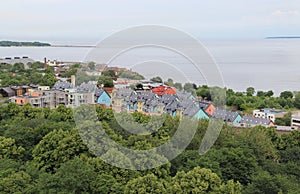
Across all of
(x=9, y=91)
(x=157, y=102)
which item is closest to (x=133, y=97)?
(x=157, y=102)

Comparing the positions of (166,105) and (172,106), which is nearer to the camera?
(172,106)

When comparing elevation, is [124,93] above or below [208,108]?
above

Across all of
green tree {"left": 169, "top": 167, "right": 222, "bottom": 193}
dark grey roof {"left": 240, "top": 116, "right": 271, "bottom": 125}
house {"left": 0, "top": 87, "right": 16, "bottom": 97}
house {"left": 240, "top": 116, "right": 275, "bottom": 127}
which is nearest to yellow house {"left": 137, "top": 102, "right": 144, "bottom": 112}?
house {"left": 240, "top": 116, "right": 275, "bottom": 127}

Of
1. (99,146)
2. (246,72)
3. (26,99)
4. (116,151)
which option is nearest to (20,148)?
(99,146)

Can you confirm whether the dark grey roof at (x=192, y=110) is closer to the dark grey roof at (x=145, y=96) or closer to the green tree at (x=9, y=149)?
the dark grey roof at (x=145, y=96)

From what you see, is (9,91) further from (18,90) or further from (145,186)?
(145,186)

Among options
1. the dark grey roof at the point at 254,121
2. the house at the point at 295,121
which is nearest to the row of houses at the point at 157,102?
the dark grey roof at the point at 254,121

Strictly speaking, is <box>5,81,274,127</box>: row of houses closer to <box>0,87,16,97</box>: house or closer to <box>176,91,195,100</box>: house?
<box>176,91,195,100</box>: house

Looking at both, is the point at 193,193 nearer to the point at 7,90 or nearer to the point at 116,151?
the point at 116,151

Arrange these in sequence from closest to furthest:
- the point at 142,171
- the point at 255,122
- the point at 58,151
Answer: the point at 142,171 → the point at 58,151 → the point at 255,122
